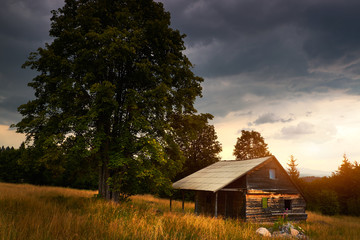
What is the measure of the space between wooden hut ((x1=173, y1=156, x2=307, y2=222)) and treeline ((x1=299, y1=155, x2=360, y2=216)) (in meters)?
11.6

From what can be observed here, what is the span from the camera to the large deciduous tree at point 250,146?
53.7 meters

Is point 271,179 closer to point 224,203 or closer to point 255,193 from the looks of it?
point 255,193

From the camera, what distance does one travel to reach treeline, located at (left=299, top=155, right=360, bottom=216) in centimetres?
3209

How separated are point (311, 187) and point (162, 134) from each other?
31.5 meters

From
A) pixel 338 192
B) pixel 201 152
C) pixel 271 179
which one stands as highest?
pixel 201 152

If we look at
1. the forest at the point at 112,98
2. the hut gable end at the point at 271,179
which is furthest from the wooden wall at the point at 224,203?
the forest at the point at 112,98

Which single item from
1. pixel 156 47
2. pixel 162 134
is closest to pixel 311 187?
pixel 162 134

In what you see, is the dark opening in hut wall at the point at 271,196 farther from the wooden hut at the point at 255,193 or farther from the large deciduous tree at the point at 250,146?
the large deciduous tree at the point at 250,146

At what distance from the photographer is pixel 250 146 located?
5428 cm

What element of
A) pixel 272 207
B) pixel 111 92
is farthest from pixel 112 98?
pixel 272 207

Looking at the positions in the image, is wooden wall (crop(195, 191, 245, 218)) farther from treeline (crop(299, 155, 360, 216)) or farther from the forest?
treeline (crop(299, 155, 360, 216))

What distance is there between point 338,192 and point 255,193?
2253 cm

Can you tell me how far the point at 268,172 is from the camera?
883 inches

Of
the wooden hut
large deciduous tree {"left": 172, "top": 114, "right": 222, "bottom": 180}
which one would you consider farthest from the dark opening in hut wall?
large deciduous tree {"left": 172, "top": 114, "right": 222, "bottom": 180}
